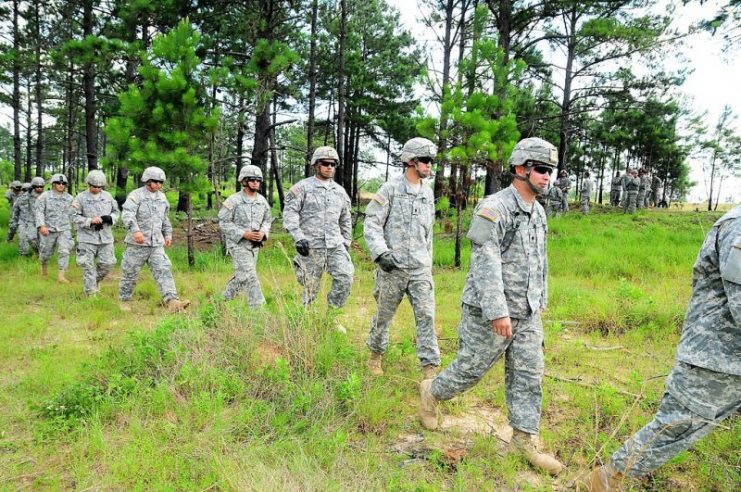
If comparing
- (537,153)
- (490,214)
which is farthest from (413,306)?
(537,153)

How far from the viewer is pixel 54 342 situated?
4.70 metres

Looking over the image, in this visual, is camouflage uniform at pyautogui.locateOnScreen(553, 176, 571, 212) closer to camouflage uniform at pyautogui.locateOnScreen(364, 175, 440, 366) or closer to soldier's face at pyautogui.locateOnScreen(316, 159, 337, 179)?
soldier's face at pyautogui.locateOnScreen(316, 159, 337, 179)

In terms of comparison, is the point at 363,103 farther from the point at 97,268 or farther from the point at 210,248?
the point at 97,268

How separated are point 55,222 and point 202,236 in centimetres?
432

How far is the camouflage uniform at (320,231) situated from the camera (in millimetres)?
4781

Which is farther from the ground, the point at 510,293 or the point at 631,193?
the point at 631,193

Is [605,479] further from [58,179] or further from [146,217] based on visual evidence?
[58,179]

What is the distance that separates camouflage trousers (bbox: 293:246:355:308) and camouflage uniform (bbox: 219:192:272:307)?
75 cm

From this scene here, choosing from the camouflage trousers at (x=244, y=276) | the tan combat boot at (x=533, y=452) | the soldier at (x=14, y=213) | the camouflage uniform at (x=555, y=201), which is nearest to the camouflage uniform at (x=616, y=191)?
the camouflage uniform at (x=555, y=201)

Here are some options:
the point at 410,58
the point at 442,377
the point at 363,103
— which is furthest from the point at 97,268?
the point at 410,58

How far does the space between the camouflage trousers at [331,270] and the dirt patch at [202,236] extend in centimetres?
694

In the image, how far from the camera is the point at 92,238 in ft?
22.5

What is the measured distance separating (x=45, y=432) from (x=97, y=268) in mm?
4874

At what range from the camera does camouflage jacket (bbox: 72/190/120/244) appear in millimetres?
6785
